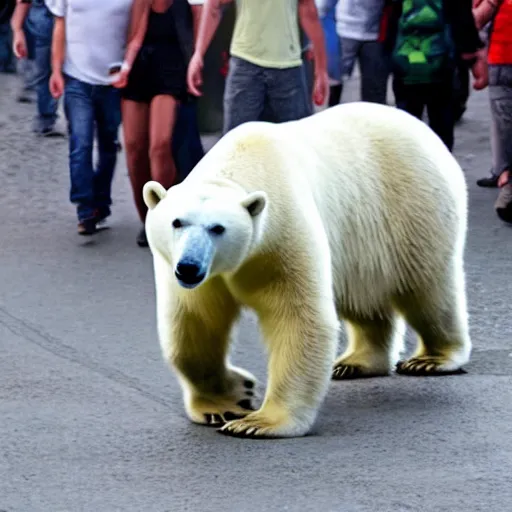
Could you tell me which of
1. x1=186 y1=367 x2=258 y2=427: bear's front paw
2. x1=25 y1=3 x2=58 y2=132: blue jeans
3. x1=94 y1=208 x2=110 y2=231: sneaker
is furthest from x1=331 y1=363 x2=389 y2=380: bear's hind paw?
x1=25 y1=3 x2=58 y2=132: blue jeans

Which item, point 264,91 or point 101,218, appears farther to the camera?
point 101,218

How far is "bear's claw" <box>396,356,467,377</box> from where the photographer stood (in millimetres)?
7809

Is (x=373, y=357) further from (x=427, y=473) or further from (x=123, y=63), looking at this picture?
(x=123, y=63)

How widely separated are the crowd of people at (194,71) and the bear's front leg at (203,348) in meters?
3.86

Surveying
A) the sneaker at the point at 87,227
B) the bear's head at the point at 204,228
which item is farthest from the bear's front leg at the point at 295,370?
the sneaker at the point at 87,227

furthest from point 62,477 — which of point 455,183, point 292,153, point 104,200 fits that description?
point 104,200

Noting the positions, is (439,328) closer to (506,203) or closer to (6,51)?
(506,203)

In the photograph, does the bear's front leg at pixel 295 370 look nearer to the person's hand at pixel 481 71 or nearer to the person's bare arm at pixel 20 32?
the person's hand at pixel 481 71

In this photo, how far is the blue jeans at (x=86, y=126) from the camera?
11.2 meters

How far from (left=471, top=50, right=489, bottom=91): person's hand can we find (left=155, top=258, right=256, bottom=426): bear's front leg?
187 inches

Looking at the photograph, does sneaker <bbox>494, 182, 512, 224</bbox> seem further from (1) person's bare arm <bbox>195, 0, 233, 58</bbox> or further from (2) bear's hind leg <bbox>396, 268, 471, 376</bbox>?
(2) bear's hind leg <bbox>396, 268, 471, 376</bbox>

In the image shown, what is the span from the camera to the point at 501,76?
1145 cm

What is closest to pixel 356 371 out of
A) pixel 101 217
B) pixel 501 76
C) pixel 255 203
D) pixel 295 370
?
pixel 295 370

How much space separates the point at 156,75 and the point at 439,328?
3.60 metres
